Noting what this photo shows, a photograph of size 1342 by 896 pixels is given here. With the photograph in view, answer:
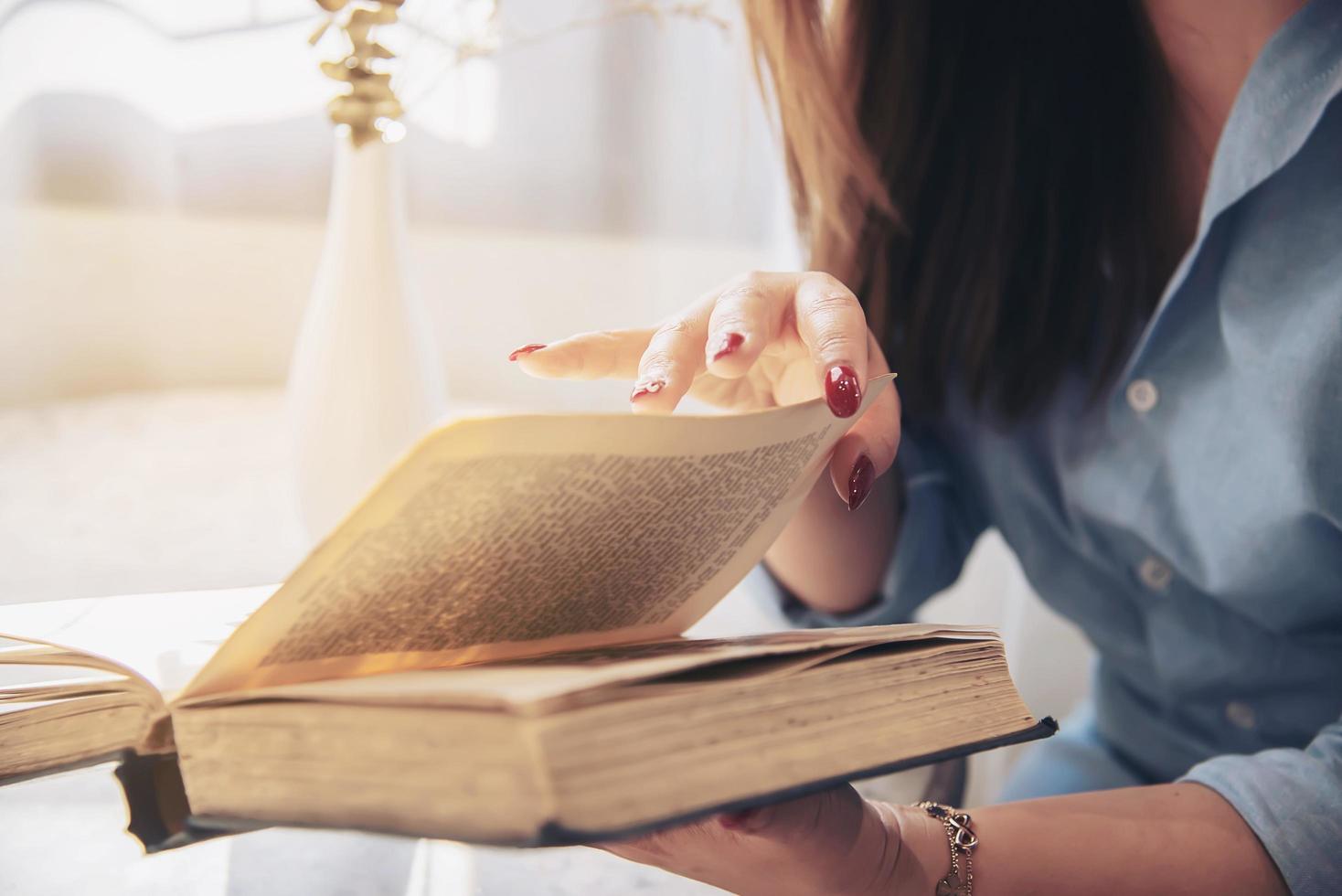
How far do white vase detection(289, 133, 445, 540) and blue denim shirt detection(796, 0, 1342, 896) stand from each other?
34 cm

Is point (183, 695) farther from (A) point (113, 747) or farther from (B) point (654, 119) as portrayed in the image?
(B) point (654, 119)

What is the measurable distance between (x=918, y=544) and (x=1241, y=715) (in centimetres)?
25

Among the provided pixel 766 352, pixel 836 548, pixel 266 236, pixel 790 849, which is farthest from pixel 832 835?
pixel 266 236

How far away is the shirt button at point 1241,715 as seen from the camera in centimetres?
65

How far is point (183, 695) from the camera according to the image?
249 mm

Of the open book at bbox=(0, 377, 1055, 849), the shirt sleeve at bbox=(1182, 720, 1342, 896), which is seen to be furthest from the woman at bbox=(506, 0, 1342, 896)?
the open book at bbox=(0, 377, 1055, 849)

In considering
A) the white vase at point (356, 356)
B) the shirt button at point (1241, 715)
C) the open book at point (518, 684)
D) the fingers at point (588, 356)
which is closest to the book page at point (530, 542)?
the open book at point (518, 684)

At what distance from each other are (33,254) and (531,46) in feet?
1.82

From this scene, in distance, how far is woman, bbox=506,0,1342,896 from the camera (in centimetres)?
44

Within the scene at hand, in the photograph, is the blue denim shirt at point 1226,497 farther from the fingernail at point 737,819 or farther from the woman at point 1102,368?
the fingernail at point 737,819

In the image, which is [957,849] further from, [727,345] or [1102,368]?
[1102,368]

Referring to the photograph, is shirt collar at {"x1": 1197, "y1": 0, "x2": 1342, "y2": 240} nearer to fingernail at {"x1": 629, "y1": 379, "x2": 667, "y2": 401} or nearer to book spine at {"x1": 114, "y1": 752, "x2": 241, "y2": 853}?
fingernail at {"x1": 629, "y1": 379, "x2": 667, "y2": 401}

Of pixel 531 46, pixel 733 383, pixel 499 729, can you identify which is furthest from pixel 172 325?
pixel 499 729

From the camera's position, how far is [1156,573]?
0.66m
